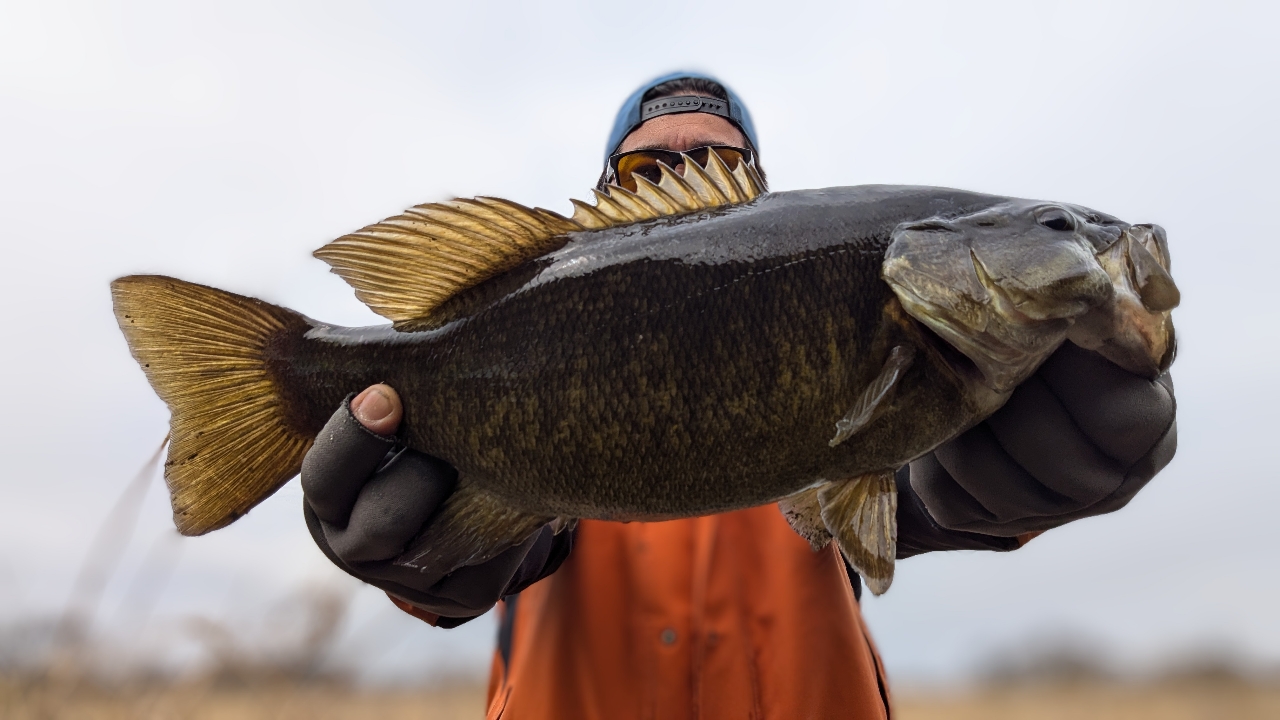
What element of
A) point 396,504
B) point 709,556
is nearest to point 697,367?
point 396,504

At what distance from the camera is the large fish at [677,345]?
5.05ft

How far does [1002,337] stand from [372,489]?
1.39 meters

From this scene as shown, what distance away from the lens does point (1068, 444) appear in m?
1.68

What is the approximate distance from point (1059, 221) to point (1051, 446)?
0.49 meters

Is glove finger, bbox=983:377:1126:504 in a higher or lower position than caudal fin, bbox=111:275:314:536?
lower

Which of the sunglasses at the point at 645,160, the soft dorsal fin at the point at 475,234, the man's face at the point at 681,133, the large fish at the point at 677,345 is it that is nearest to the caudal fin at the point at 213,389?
the large fish at the point at 677,345

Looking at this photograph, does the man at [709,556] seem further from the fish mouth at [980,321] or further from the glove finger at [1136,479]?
the fish mouth at [980,321]

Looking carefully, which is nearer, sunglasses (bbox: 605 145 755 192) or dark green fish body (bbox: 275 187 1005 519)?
dark green fish body (bbox: 275 187 1005 519)

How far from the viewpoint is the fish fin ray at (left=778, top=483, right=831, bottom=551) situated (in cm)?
170

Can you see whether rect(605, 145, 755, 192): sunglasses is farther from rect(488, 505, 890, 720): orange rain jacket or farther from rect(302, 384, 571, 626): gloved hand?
rect(302, 384, 571, 626): gloved hand

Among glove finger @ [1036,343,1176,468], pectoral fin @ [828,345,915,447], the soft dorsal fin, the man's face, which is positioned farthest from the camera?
the man's face

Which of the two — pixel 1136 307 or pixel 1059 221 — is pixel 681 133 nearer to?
pixel 1059 221

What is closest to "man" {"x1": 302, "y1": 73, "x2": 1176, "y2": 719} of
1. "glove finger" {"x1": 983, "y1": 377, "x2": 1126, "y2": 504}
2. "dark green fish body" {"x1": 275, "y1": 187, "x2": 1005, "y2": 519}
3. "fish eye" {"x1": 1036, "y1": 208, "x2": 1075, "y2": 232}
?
"glove finger" {"x1": 983, "y1": 377, "x2": 1126, "y2": 504}

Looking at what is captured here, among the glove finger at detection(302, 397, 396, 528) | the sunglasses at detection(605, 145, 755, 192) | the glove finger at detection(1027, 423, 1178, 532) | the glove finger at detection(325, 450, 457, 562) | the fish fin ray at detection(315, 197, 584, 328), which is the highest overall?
the sunglasses at detection(605, 145, 755, 192)
